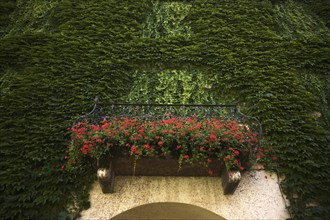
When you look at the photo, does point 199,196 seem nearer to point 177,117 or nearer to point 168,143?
point 168,143

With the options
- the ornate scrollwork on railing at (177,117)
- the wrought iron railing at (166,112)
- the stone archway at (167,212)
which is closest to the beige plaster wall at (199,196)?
the stone archway at (167,212)

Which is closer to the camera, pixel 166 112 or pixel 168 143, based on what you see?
pixel 168 143

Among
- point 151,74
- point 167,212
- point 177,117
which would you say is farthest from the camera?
point 151,74

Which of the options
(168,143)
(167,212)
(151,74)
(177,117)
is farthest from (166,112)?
(167,212)

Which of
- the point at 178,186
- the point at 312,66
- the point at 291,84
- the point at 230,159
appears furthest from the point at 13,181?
the point at 312,66

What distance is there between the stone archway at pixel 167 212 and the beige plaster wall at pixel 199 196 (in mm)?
115

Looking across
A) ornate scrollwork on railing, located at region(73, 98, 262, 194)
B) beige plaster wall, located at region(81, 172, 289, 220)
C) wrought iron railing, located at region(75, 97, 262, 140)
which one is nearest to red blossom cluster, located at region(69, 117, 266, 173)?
ornate scrollwork on railing, located at region(73, 98, 262, 194)

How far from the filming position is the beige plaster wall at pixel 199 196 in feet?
13.5

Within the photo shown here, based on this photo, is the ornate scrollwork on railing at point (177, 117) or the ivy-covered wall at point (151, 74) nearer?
the ornate scrollwork on railing at point (177, 117)

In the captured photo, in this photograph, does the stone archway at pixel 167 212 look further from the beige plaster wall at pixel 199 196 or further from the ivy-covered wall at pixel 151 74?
the ivy-covered wall at pixel 151 74

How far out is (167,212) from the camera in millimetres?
4605

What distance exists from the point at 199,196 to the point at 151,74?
3.56m

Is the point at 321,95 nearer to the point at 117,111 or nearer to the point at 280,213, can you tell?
the point at 280,213

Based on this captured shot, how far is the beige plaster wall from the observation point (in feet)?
13.5
